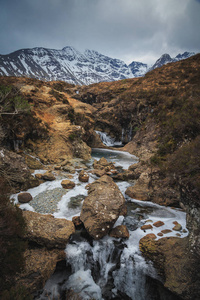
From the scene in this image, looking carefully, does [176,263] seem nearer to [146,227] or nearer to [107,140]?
[146,227]

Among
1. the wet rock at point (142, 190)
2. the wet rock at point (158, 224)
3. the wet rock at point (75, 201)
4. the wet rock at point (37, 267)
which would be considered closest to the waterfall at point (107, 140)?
the wet rock at point (142, 190)

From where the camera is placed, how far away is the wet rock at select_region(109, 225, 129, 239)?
23.2ft

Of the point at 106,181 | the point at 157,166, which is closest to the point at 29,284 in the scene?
the point at 106,181

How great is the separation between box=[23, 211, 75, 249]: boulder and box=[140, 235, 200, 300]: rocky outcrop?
12.2 ft

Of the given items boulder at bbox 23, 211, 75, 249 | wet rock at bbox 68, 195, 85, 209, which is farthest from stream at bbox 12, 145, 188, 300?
wet rock at bbox 68, 195, 85, 209

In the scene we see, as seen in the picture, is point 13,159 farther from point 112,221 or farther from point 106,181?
point 112,221

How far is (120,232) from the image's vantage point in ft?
23.5

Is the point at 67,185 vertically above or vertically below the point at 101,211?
below

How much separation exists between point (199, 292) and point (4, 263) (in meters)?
6.45

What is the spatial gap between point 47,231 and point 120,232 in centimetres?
363

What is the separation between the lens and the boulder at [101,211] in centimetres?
698

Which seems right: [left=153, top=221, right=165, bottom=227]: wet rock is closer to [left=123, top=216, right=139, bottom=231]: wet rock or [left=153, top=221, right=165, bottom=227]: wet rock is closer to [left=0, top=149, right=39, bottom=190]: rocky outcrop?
[left=123, top=216, right=139, bottom=231]: wet rock

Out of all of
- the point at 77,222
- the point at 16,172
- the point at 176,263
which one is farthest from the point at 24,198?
the point at 176,263

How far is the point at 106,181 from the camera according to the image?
1063 cm
